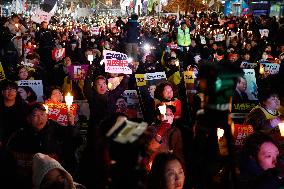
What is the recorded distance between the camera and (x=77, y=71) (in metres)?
10.6

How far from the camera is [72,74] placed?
1047 cm

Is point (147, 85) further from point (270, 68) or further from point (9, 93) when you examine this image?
point (9, 93)

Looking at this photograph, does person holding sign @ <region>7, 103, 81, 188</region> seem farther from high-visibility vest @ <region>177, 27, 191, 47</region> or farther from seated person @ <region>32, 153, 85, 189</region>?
high-visibility vest @ <region>177, 27, 191, 47</region>

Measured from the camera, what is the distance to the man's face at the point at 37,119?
203 inches

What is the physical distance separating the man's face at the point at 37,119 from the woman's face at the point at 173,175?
1820mm

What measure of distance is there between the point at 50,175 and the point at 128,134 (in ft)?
6.36

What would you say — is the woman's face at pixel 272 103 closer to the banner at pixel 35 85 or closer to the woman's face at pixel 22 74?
the banner at pixel 35 85

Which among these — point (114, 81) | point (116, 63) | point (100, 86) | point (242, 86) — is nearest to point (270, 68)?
point (242, 86)

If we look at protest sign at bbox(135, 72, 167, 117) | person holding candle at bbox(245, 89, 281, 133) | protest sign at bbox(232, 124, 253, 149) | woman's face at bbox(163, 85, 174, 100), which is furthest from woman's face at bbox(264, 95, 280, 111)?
protest sign at bbox(135, 72, 167, 117)

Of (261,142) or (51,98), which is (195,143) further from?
(51,98)

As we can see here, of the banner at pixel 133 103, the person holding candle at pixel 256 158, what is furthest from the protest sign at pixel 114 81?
the person holding candle at pixel 256 158

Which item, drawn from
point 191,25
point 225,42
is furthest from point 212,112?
point 191,25

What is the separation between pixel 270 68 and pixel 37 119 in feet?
24.7

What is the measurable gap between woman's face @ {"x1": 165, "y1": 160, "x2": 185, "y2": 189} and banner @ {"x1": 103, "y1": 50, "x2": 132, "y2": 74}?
6.51 meters
